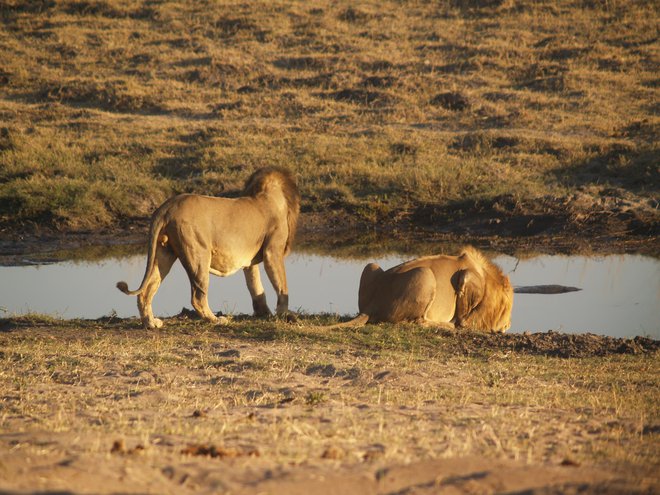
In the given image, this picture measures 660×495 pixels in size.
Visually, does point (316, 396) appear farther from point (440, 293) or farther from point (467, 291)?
point (467, 291)

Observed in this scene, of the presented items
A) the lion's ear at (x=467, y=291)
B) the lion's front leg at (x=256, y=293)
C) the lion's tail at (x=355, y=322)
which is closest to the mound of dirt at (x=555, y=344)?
the lion's ear at (x=467, y=291)

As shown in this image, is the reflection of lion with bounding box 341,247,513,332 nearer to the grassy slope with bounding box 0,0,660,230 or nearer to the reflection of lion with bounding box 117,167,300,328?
the reflection of lion with bounding box 117,167,300,328

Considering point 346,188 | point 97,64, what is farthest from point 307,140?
point 97,64

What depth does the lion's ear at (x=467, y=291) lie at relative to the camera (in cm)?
1122

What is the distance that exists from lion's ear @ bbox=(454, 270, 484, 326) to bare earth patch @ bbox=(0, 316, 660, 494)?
791 millimetres

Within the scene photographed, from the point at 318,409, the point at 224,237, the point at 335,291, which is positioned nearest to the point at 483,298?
the point at 224,237

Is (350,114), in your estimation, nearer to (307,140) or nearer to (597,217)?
(307,140)

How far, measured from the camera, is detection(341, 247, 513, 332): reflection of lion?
10.8m

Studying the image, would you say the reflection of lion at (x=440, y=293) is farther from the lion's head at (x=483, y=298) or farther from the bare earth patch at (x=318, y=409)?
the bare earth patch at (x=318, y=409)

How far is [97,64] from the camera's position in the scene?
31.8 m

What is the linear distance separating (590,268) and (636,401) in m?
8.60

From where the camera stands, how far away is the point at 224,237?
1087 centimetres

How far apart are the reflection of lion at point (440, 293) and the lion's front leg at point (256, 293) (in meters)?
1.16

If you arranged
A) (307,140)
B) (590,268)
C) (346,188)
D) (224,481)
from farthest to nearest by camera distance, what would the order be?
(307,140)
(346,188)
(590,268)
(224,481)
